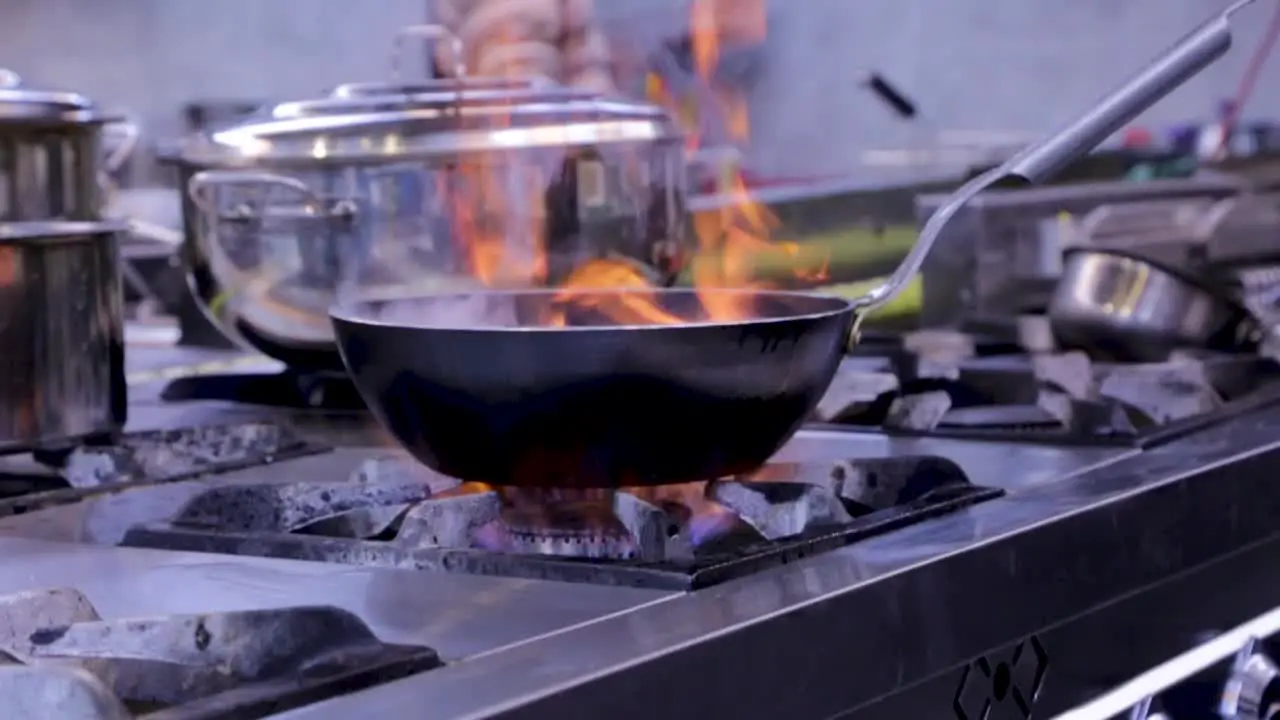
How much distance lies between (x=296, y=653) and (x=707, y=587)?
196mm

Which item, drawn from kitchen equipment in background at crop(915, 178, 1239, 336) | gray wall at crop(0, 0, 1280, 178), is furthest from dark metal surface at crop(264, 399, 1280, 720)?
gray wall at crop(0, 0, 1280, 178)

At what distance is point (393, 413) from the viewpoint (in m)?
0.88

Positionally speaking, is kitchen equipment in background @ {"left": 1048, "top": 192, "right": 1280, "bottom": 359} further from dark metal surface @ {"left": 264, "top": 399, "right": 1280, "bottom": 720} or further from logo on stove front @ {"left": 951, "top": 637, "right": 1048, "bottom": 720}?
logo on stove front @ {"left": 951, "top": 637, "right": 1048, "bottom": 720}

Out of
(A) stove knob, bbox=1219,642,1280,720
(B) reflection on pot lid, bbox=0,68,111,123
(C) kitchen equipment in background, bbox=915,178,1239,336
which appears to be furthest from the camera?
(C) kitchen equipment in background, bbox=915,178,1239,336

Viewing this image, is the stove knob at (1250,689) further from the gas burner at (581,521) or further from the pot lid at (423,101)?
the pot lid at (423,101)

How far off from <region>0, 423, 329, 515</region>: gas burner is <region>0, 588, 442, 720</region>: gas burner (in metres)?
0.36

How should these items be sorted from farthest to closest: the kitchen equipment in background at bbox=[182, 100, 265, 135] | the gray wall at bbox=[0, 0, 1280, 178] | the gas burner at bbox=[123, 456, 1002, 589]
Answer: the kitchen equipment in background at bbox=[182, 100, 265, 135] < the gray wall at bbox=[0, 0, 1280, 178] < the gas burner at bbox=[123, 456, 1002, 589]

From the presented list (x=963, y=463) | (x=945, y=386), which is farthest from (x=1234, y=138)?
(x=963, y=463)

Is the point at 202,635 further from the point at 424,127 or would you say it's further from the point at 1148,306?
the point at 1148,306

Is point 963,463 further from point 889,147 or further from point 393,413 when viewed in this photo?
point 889,147

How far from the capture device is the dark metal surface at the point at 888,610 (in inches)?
23.7

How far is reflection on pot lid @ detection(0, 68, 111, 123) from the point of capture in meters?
1.04

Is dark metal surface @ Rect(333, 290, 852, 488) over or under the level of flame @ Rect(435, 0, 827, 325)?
under

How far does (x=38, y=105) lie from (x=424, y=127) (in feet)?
0.90
